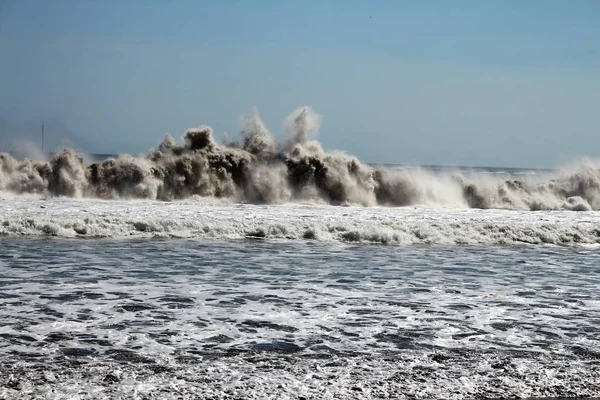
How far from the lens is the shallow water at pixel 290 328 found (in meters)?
4.68

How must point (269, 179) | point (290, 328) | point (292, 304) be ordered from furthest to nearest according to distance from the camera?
1. point (269, 179)
2. point (292, 304)
3. point (290, 328)

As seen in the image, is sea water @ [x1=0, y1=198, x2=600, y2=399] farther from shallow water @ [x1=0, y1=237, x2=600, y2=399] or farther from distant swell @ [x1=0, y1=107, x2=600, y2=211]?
distant swell @ [x1=0, y1=107, x2=600, y2=211]

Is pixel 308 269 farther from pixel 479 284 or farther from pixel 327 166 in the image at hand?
pixel 327 166

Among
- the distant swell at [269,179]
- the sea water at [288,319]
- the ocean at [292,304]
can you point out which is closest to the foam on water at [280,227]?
the ocean at [292,304]

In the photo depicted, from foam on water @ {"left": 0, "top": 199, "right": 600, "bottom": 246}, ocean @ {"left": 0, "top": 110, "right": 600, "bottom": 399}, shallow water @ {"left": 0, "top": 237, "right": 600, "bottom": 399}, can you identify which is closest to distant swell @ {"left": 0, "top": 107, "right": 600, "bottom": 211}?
ocean @ {"left": 0, "top": 110, "right": 600, "bottom": 399}

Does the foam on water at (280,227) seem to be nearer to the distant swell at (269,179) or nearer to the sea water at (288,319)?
the sea water at (288,319)

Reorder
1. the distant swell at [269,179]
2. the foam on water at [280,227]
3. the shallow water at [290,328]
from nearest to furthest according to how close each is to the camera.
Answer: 1. the shallow water at [290,328]
2. the foam on water at [280,227]
3. the distant swell at [269,179]

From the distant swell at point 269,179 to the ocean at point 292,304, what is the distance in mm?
4508

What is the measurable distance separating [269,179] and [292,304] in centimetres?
1835

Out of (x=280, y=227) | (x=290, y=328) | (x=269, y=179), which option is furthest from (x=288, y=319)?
(x=269, y=179)

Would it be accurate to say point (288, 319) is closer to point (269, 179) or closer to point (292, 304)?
point (292, 304)

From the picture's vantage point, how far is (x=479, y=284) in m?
9.08

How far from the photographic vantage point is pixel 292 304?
24.2 feet

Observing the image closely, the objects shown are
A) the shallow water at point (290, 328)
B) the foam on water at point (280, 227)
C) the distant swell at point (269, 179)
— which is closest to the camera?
the shallow water at point (290, 328)
